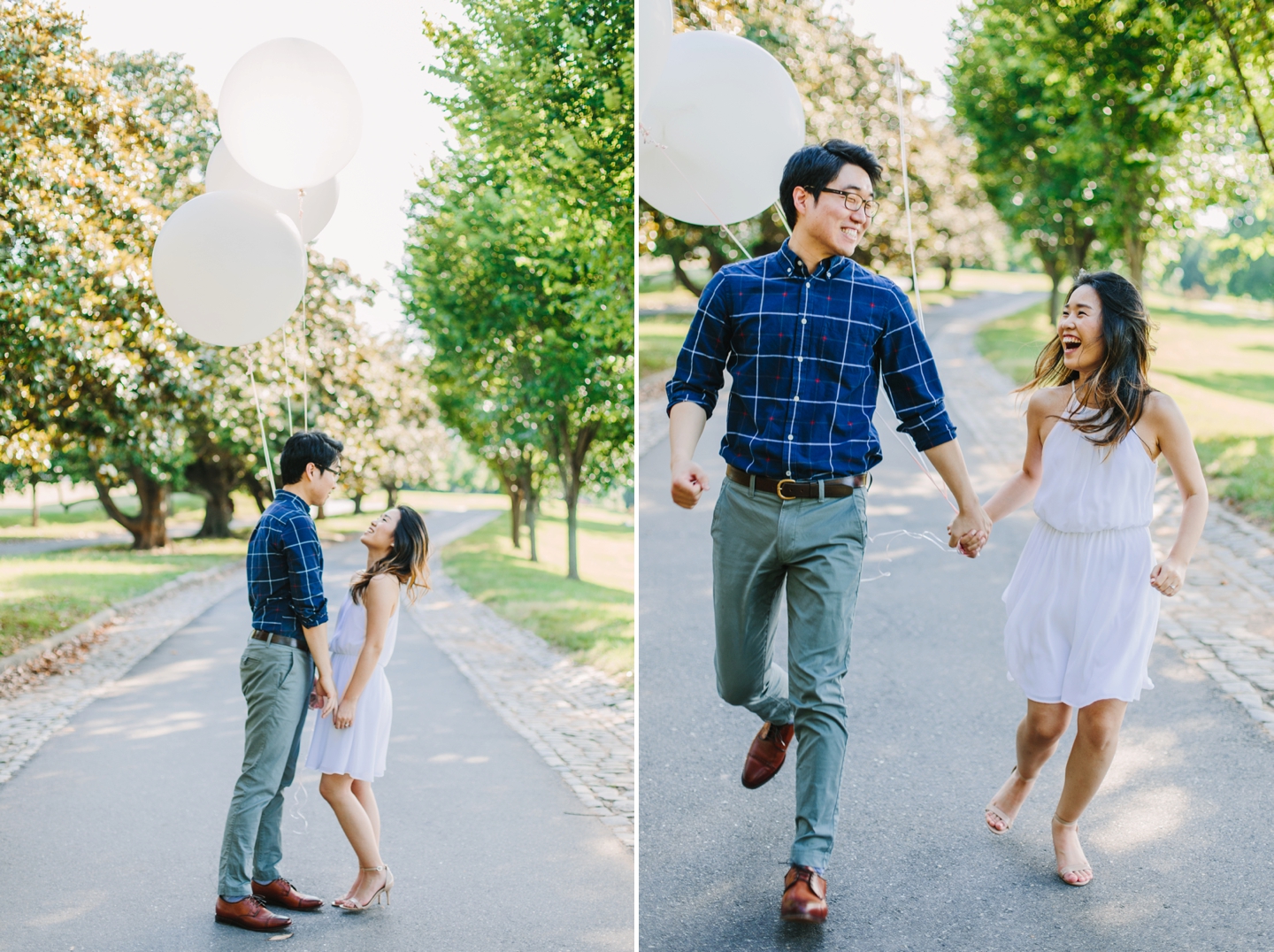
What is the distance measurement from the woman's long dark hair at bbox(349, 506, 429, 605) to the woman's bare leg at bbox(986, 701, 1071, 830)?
207 cm

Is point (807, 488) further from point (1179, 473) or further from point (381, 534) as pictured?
point (381, 534)

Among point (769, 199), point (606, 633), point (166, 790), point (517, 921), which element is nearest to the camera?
point (517, 921)

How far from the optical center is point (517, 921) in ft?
12.6

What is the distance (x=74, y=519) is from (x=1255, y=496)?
22406mm

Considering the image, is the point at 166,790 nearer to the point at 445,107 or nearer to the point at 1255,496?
the point at 445,107

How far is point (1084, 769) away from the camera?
132 inches

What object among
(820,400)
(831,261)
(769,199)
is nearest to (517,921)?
(820,400)

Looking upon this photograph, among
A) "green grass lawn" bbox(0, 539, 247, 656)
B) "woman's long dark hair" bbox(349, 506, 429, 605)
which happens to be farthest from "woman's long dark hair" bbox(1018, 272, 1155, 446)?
"green grass lawn" bbox(0, 539, 247, 656)

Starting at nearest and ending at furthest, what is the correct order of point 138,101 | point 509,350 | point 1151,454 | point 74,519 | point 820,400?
point 820,400 < point 1151,454 < point 138,101 < point 509,350 < point 74,519

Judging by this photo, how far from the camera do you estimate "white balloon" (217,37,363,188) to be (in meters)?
4.27

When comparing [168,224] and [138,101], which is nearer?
[168,224]

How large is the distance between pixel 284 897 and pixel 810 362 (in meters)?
2.63

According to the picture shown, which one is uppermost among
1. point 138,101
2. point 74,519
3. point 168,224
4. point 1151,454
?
point 138,101

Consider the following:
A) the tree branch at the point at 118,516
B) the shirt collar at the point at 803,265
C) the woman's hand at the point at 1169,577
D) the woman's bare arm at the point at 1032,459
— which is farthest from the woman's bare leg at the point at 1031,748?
the tree branch at the point at 118,516
